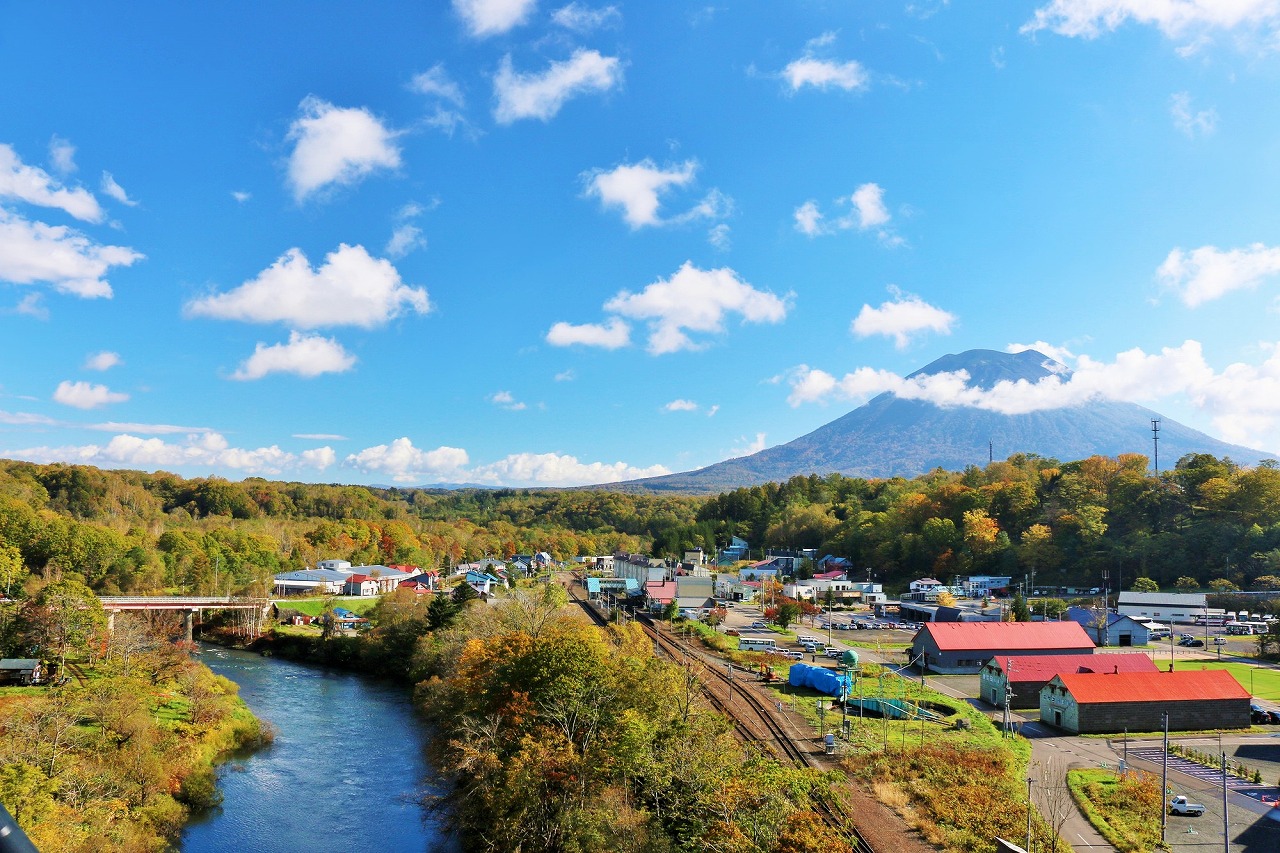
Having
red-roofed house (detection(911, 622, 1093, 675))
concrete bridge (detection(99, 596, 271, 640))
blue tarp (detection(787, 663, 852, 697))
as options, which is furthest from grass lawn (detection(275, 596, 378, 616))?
red-roofed house (detection(911, 622, 1093, 675))

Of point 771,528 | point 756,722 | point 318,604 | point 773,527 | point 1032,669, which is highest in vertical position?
point 773,527

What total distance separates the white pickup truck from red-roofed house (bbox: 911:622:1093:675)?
48.3 feet

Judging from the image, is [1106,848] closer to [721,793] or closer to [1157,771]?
[1157,771]

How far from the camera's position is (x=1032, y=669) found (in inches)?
1038

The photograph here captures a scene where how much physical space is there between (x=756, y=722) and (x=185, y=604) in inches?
1359

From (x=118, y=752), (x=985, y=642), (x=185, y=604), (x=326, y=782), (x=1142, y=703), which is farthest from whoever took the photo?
(x=185, y=604)

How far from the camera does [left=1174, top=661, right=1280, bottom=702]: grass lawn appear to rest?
90.3 feet

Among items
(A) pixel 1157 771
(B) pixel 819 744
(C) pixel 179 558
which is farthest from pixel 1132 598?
(C) pixel 179 558

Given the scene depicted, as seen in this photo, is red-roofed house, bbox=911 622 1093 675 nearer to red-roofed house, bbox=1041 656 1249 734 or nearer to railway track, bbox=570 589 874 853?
red-roofed house, bbox=1041 656 1249 734

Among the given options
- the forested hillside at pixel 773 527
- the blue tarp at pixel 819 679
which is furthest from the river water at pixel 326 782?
the forested hillside at pixel 773 527

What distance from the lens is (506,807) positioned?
577 inches

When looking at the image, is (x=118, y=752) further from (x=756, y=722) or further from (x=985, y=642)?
(x=985, y=642)

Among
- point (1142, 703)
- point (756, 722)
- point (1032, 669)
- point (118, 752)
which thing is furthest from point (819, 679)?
point (118, 752)

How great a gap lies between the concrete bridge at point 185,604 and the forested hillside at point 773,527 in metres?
3.89
